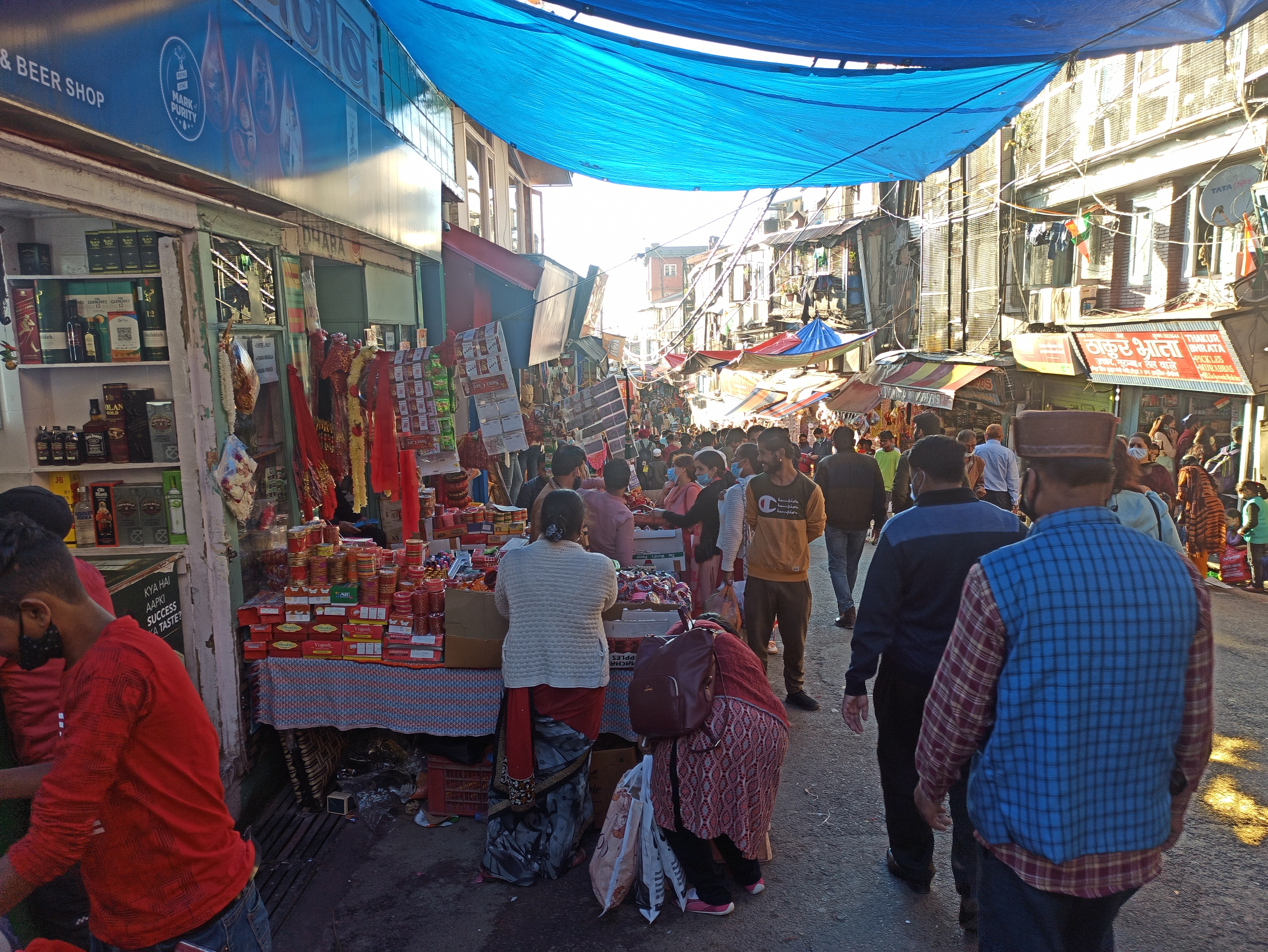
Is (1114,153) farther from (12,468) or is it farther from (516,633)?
(12,468)

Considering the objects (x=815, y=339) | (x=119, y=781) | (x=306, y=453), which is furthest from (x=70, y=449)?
(x=815, y=339)

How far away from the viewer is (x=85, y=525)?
4594 millimetres

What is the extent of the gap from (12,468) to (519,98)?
4897mm

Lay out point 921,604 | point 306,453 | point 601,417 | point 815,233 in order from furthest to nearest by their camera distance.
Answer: point 815,233 < point 601,417 < point 306,453 < point 921,604

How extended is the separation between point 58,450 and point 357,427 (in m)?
1.91

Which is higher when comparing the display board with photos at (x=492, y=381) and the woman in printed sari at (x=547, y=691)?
the display board with photos at (x=492, y=381)

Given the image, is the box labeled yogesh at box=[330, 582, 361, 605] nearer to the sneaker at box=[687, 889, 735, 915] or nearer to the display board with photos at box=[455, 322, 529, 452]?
the display board with photos at box=[455, 322, 529, 452]

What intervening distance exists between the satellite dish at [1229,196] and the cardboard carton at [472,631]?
39.2 ft

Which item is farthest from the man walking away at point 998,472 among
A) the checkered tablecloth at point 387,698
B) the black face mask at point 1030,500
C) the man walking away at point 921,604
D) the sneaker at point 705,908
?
the black face mask at point 1030,500

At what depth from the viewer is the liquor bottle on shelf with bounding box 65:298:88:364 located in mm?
4449

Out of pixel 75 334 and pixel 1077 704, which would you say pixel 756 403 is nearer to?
pixel 75 334

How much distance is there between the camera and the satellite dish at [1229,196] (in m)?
11.6

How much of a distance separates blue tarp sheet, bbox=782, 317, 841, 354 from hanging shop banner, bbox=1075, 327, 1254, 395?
495 cm

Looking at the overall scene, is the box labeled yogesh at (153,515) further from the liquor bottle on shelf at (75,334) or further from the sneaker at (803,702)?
the sneaker at (803,702)
